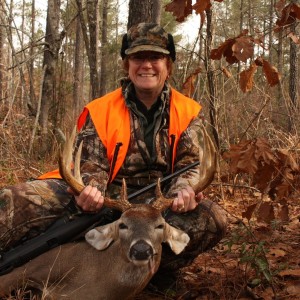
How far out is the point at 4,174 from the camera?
661 centimetres

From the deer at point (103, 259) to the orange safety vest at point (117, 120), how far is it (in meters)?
0.52

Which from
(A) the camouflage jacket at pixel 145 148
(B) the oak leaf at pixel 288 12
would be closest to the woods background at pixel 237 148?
(B) the oak leaf at pixel 288 12

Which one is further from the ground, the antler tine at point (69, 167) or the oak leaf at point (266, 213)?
the antler tine at point (69, 167)

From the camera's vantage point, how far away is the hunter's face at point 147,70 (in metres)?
3.94

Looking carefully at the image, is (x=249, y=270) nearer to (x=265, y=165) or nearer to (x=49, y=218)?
(x=265, y=165)

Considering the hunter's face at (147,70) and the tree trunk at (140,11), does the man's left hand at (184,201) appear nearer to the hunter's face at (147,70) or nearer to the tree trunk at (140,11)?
the hunter's face at (147,70)

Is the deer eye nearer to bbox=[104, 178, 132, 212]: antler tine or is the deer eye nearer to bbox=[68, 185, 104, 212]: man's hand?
bbox=[104, 178, 132, 212]: antler tine

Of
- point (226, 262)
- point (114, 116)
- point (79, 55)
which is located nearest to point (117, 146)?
point (114, 116)

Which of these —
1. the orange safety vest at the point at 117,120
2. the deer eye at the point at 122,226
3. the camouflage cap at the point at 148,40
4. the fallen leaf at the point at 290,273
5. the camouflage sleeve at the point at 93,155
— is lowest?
the fallen leaf at the point at 290,273

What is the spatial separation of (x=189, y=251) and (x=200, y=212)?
310mm

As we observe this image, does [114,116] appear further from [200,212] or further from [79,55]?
[79,55]

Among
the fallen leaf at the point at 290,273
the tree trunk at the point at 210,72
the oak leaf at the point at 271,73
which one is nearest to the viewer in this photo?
the oak leaf at the point at 271,73

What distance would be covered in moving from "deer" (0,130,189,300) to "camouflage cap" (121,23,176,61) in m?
1.09

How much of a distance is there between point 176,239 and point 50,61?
5325mm
